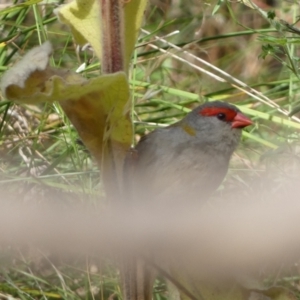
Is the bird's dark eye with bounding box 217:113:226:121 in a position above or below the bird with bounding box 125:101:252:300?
above

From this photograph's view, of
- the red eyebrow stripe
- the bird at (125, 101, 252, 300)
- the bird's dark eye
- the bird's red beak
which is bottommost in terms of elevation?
the bird at (125, 101, 252, 300)

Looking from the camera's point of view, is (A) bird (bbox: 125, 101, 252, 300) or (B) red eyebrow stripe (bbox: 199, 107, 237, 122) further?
(B) red eyebrow stripe (bbox: 199, 107, 237, 122)

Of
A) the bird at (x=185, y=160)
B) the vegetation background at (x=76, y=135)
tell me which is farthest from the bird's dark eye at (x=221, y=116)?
the vegetation background at (x=76, y=135)

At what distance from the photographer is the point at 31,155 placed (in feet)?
5.19

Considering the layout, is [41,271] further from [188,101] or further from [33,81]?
[33,81]

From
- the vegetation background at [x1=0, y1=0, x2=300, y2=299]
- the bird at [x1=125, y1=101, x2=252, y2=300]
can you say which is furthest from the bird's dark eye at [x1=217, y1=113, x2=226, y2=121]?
the vegetation background at [x1=0, y1=0, x2=300, y2=299]

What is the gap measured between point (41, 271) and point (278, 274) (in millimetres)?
586

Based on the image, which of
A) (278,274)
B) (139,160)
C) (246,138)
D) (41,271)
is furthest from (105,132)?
(246,138)

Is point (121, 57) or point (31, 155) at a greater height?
point (121, 57)

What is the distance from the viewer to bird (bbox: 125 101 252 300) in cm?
93

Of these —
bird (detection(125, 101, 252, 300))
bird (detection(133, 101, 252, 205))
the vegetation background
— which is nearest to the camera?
bird (detection(125, 101, 252, 300))

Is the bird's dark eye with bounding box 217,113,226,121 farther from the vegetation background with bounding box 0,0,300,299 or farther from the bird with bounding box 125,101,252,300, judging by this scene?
the vegetation background with bounding box 0,0,300,299

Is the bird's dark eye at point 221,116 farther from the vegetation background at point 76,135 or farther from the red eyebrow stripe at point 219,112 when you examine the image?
the vegetation background at point 76,135

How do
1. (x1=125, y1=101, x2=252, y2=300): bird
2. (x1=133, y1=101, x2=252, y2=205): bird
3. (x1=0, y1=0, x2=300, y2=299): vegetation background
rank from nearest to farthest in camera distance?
(x1=125, y1=101, x2=252, y2=300): bird
(x1=133, y1=101, x2=252, y2=205): bird
(x1=0, y1=0, x2=300, y2=299): vegetation background
